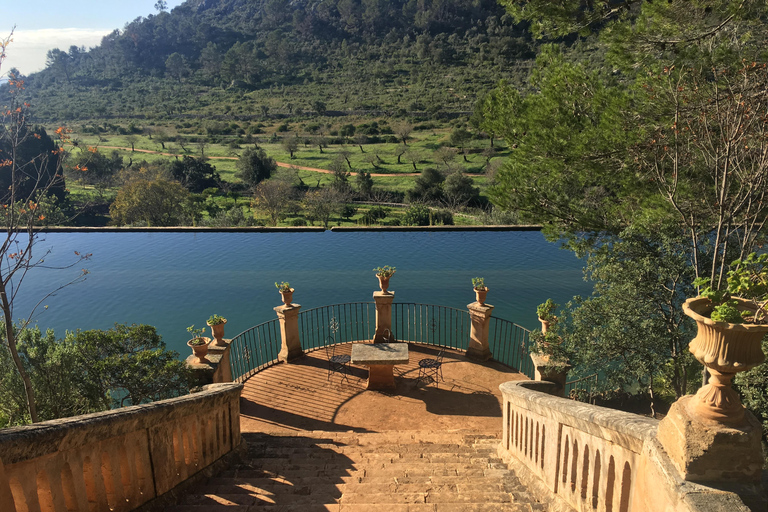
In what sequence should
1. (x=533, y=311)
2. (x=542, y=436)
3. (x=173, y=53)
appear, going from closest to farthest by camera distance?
1. (x=542, y=436)
2. (x=533, y=311)
3. (x=173, y=53)

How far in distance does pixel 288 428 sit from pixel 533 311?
279 inches

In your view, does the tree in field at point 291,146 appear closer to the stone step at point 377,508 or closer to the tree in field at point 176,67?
the stone step at point 377,508

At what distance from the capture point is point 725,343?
2.24m

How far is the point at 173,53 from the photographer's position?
95.9 m

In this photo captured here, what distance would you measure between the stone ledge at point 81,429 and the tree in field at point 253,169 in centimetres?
3418

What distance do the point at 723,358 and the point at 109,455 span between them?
3.84 metres

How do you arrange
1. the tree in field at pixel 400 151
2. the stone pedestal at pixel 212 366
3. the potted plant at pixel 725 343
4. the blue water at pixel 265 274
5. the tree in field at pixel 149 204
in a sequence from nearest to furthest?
the potted plant at pixel 725 343
the stone pedestal at pixel 212 366
the blue water at pixel 265 274
the tree in field at pixel 149 204
the tree in field at pixel 400 151

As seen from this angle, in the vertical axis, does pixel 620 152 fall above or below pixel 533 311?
above

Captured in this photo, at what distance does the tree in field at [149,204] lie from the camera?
2586 centimetres

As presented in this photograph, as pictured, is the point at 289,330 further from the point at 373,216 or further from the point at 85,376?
the point at 373,216

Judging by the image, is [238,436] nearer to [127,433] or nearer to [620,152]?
[127,433]

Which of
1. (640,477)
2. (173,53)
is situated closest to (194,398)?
(640,477)

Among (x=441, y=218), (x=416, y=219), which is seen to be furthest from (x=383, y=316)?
(x=441, y=218)

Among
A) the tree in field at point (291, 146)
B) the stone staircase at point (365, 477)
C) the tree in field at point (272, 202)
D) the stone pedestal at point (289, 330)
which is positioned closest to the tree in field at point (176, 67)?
the tree in field at point (291, 146)
